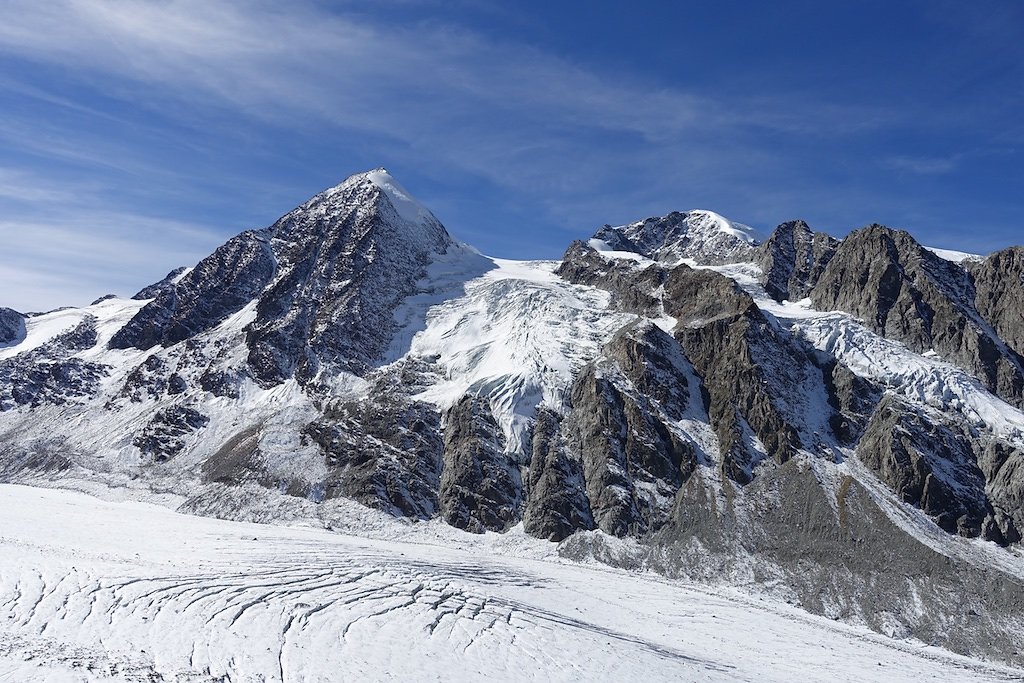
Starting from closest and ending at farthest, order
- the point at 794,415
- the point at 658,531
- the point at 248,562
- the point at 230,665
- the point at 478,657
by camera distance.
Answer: the point at 230,665
the point at 478,657
the point at 248,562
the point at 658,531
the point at 794,415

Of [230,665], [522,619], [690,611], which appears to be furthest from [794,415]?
[230,665]

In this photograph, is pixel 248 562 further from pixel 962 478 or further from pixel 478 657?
pixel 962 478

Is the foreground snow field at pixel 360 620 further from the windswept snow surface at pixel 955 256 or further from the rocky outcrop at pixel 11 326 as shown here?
the rocky outcrop at pixel 11 326

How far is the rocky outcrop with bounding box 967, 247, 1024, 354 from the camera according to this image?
101 m

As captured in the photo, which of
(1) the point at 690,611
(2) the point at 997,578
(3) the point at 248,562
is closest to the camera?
(3) the point at 248,562

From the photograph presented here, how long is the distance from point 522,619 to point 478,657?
23.1 feet

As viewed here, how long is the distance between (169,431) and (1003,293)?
4874 inches

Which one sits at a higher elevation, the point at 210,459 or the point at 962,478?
the point at 962,478

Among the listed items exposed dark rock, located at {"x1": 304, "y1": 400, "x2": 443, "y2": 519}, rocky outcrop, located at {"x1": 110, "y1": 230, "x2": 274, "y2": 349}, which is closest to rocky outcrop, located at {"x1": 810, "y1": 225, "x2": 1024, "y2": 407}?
exposed dark rock, located at {"x1": 304, "y1": 400, "x2": 443, "y2": 519}

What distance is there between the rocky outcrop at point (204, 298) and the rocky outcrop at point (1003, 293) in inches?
5037

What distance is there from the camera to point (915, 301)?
102 metres

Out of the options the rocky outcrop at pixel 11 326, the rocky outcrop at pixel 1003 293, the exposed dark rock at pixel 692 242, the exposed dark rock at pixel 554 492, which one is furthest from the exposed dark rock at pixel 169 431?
the rocky outcrop at pixel 1003 293

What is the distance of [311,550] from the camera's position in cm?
5750

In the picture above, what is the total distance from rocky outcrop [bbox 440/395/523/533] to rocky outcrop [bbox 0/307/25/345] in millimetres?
129846
